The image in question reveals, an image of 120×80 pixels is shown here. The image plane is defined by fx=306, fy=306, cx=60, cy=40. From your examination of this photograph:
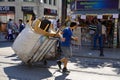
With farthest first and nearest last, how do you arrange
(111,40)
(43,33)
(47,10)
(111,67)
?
1. (47,10)
2. (111,40)
3. (111,67)
4. (43,33)

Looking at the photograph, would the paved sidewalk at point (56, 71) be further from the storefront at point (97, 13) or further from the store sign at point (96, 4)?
the store sign at point (96, 4)

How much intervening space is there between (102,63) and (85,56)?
2083 millimetres

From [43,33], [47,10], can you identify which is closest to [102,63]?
[43,33]

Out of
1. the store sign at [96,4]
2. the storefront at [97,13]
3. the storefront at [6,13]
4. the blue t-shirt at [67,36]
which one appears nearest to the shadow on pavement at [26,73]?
the blue t-shirt at [67,36]

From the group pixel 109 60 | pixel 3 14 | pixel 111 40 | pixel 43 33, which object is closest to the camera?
pixel 43 33

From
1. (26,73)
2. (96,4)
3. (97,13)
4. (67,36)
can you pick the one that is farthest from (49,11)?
(26,73)

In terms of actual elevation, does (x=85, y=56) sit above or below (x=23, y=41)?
below

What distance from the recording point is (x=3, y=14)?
4041cm

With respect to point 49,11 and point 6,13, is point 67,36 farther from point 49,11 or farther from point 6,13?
point 49,11

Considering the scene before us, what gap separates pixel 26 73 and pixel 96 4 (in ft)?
33.3

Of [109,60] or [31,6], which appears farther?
[31,6]

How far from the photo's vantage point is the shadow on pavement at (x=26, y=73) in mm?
9484

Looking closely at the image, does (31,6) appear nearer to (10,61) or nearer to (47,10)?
(47,10)

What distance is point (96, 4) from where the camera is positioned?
62.6 feet
